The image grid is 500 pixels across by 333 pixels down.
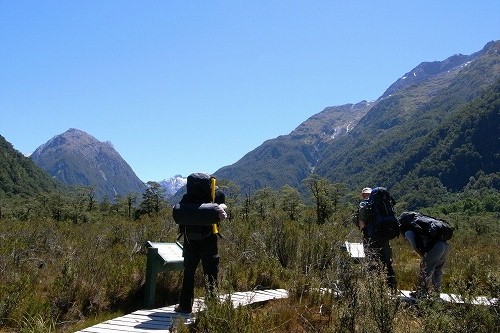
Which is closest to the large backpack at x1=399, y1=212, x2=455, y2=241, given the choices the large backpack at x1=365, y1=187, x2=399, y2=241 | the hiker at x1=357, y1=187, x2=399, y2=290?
the large backpack at x1=365, y1=187, x2=399, y2=241

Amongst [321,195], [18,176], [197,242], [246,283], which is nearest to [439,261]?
[246,283]

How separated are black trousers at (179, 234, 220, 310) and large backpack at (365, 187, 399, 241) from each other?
2266 millimetres

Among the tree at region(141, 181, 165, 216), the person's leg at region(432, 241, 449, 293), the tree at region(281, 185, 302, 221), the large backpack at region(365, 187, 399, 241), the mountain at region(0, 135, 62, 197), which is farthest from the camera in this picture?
the mountain at region(0, 135, 62, 197)

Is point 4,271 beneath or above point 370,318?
above

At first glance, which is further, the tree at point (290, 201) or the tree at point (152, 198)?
the tree at point (152, 198)

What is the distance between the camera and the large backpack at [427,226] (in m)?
6.08

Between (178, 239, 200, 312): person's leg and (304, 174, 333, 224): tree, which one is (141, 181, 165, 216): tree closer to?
(304, 174, 333, 224): tree

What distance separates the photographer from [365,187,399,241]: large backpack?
6.24 m

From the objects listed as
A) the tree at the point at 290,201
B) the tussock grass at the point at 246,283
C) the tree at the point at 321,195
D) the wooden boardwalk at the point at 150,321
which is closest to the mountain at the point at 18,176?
the tree at the point at 290,201

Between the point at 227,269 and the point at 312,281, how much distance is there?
5.04 ft

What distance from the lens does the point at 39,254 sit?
27.0 ft

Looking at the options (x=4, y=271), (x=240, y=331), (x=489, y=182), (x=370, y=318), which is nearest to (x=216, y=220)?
(x=240, y=331)

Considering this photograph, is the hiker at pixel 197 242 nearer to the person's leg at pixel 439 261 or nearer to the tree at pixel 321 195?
the person's leg at pixel 439 261

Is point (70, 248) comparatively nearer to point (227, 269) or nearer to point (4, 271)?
point (4, 271)
